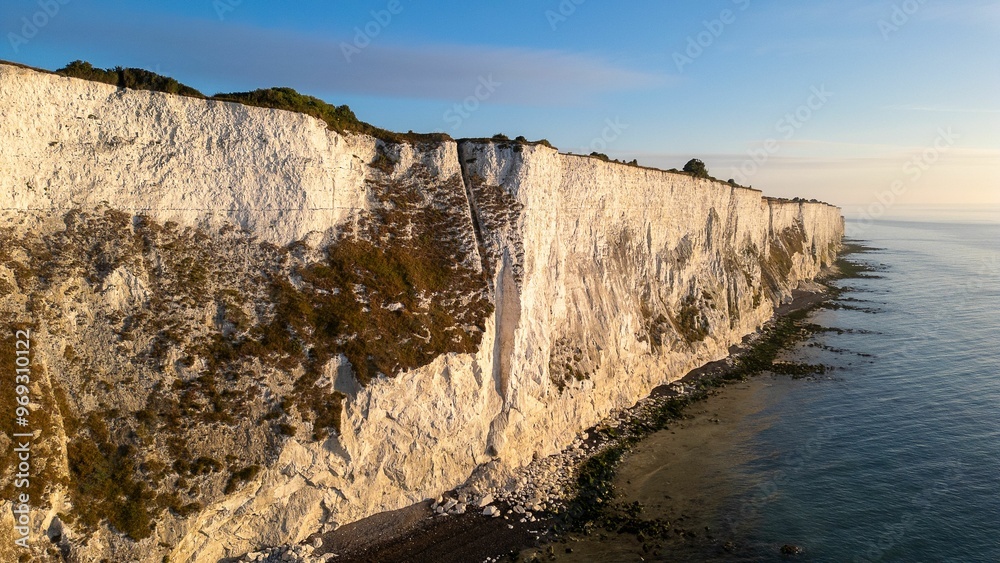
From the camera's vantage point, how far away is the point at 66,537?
16812mm

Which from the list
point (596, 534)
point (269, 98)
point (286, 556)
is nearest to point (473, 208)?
point (269, 98)

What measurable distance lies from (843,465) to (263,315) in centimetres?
3196

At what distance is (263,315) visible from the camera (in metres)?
23.0

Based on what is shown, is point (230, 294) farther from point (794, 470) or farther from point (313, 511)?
point (794, 470)

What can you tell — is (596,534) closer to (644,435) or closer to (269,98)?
(644,435)

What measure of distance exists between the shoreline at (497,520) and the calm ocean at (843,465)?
4.94ft

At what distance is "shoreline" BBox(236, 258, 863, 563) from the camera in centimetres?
2116

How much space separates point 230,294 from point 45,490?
30.4ft

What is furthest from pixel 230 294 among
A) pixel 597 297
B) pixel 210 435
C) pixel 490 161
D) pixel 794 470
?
pixel 794 470

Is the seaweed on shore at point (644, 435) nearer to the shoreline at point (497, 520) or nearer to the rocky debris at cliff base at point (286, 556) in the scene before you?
the shoreline at point (497, 520)

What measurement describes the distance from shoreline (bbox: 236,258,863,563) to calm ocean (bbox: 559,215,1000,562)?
1507mm

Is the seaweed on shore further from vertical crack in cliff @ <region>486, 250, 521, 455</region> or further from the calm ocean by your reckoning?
vertical crack in cliff @ <region>486, 250, 521, 455</region>

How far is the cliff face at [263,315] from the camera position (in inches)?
746

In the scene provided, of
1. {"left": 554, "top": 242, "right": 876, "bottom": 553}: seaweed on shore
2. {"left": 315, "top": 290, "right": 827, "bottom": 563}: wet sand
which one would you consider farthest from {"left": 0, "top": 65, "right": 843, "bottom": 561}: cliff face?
{"left": 554, "top": 242, "right": 876, "bottom": 553}: seaweed on shore
